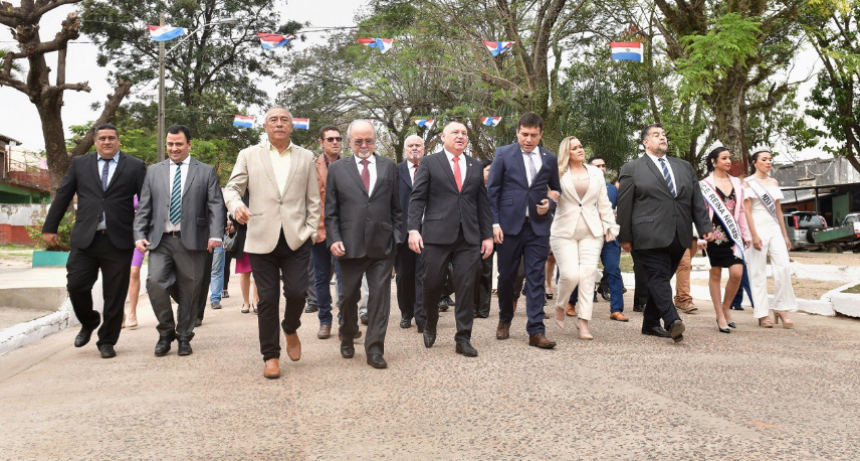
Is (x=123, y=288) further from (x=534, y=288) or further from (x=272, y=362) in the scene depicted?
(x=534, y=288)

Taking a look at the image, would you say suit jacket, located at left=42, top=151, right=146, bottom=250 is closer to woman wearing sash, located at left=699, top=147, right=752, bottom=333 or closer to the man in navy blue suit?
the man in navy blue suit

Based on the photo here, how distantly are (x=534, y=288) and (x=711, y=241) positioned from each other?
87.9 inches

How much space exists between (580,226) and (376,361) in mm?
2524

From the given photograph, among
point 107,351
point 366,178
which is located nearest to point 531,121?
point 366,178

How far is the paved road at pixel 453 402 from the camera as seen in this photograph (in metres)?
3.57

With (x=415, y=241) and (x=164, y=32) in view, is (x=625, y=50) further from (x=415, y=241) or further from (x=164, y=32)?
(x=415, y=241)

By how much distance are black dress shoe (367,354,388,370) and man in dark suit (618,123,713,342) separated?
2.57 meters

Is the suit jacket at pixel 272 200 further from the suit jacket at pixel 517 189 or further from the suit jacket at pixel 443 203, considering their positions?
the suit jacket at pixel 517 189

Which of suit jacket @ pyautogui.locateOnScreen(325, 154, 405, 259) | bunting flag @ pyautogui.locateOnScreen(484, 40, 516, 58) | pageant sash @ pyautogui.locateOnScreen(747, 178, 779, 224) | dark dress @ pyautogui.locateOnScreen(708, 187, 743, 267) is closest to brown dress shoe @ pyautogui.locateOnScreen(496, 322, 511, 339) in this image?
suit jacket @ pyautogui.locateOnScreen(325, 154, 405, 259)

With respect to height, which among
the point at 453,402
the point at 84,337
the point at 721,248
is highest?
the point at 721,248

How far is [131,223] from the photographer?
657cm

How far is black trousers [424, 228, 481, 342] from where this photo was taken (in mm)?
6133

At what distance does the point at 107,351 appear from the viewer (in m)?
6.33

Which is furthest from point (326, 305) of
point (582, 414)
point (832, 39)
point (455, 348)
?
point (832, 39)
